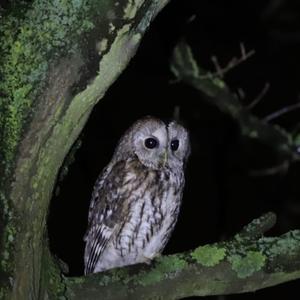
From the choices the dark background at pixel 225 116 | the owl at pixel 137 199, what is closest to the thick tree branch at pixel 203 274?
the owl at pixel 137 199

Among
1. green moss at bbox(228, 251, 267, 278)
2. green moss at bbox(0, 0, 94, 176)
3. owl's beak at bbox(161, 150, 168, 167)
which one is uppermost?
green moss at bbox(0, 0, 94, 176)

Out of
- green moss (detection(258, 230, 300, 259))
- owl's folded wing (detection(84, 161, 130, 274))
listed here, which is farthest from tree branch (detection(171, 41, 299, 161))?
green moss (detection(258, 230, 300, 259))

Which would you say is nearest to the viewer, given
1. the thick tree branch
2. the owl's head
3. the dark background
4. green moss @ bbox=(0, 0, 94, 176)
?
green moss @ bbox=(0, 0, 94, 176)

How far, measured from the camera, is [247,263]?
1.79 metres

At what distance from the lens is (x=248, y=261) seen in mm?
1790

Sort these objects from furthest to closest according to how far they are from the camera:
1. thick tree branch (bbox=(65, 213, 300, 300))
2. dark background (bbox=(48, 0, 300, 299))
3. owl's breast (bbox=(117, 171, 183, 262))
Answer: dark background (bbox=(48, 0, 300, 299)) < owl's breast (bbox=(117, 171, 183, 262)) < thick tree branch (bbox=(65, 213, 300, 300))

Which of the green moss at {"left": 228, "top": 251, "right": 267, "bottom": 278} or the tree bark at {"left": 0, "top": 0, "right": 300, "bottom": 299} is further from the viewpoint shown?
the green moss at {"left": 228, "top": 251, "right": 267, "bottom": 278}

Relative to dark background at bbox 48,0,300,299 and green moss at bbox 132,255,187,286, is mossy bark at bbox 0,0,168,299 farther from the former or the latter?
dark background at bbox 48,0,300,299

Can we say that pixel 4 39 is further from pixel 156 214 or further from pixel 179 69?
pixel 179 69

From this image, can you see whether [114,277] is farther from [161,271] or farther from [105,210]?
[105,210]

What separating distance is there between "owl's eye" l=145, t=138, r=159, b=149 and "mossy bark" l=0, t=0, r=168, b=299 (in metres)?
1.14

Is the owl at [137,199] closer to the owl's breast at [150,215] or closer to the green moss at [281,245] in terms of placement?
the owl's breast at [150,215]

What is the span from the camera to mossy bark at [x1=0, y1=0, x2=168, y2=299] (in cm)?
137

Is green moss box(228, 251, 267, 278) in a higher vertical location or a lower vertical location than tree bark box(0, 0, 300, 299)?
lower
